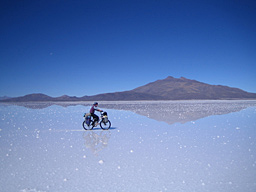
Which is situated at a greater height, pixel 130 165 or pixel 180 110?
pixel 180 110

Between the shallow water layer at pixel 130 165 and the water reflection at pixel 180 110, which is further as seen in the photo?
the water reflection at pixel 180 110

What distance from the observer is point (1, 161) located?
635cm

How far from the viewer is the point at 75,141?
9.28m

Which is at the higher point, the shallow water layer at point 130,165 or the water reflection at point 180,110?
the water reflection at point 180,110

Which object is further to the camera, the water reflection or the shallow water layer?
the water reflection

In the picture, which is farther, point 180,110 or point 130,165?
point 180,110

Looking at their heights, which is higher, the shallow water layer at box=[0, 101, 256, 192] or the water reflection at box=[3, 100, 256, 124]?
the water reflection at box=[3, 100, 256, 124]

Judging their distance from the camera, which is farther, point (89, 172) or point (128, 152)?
point (128, 152)

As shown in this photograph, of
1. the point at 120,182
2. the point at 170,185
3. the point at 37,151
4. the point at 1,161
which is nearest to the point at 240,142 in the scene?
the point at 170,185

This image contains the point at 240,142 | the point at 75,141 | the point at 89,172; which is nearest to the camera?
the point at 89,172

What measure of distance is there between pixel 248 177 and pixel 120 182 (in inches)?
118

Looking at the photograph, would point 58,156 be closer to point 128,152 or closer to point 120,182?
point 128,152

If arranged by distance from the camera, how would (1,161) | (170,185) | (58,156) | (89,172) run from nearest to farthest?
1. (170,185)
2. (89,172)
3. (1,161)
4. (58,156)

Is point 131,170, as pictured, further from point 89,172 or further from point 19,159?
point 19,159
